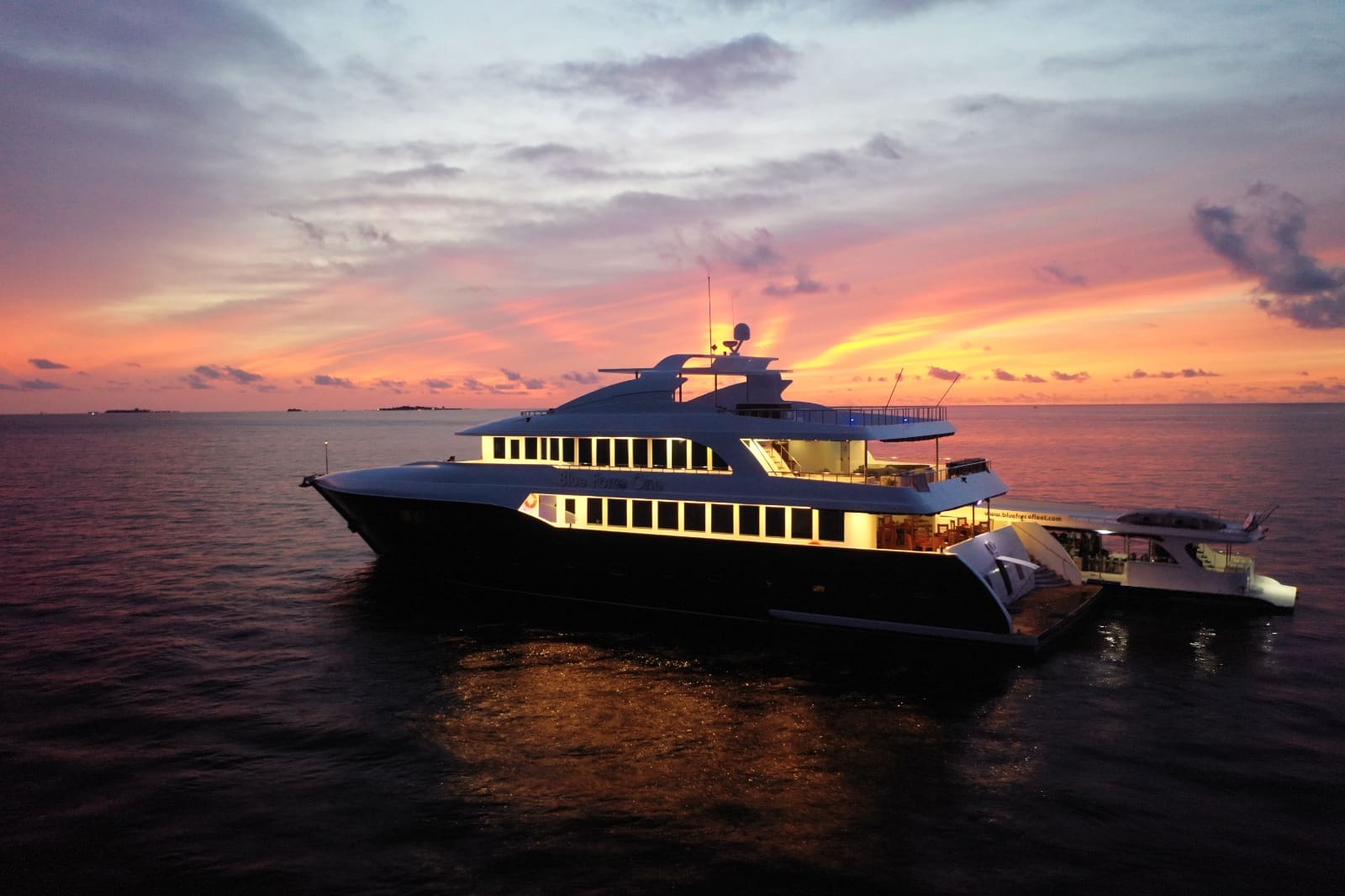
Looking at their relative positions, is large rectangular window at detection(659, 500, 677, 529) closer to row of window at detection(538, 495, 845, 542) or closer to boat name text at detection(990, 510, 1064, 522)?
row of window at detection(538, 495, 845, 542)

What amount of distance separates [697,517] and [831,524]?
4193 millimetres

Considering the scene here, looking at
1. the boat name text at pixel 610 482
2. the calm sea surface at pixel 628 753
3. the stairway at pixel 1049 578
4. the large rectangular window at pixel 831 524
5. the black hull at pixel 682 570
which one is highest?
the boat name text at pixel 610 482

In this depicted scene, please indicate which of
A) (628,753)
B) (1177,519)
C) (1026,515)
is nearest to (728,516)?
(628,753)

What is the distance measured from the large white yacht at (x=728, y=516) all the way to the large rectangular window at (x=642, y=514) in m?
0.06

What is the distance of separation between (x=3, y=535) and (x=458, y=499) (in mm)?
32559

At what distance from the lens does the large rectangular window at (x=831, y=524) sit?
23.7 metres

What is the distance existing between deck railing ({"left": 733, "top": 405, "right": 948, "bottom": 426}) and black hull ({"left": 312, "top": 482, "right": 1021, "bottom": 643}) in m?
4.94

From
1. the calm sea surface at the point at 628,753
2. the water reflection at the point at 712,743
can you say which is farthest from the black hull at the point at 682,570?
the water reflection at the point at 712,743

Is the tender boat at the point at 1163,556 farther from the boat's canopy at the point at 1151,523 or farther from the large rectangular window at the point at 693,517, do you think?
the large rectangular window at the point at 693,517

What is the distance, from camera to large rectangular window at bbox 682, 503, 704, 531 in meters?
25.4

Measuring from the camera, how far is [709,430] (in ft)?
84.8

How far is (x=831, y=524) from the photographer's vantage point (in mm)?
23750

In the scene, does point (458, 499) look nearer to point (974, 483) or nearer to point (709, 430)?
point (709, 430)

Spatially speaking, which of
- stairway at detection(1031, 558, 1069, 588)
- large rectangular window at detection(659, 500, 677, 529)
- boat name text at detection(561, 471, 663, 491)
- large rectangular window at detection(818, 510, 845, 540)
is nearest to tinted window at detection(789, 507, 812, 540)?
large rectangular window at detection(818, 510, 845, 540)
